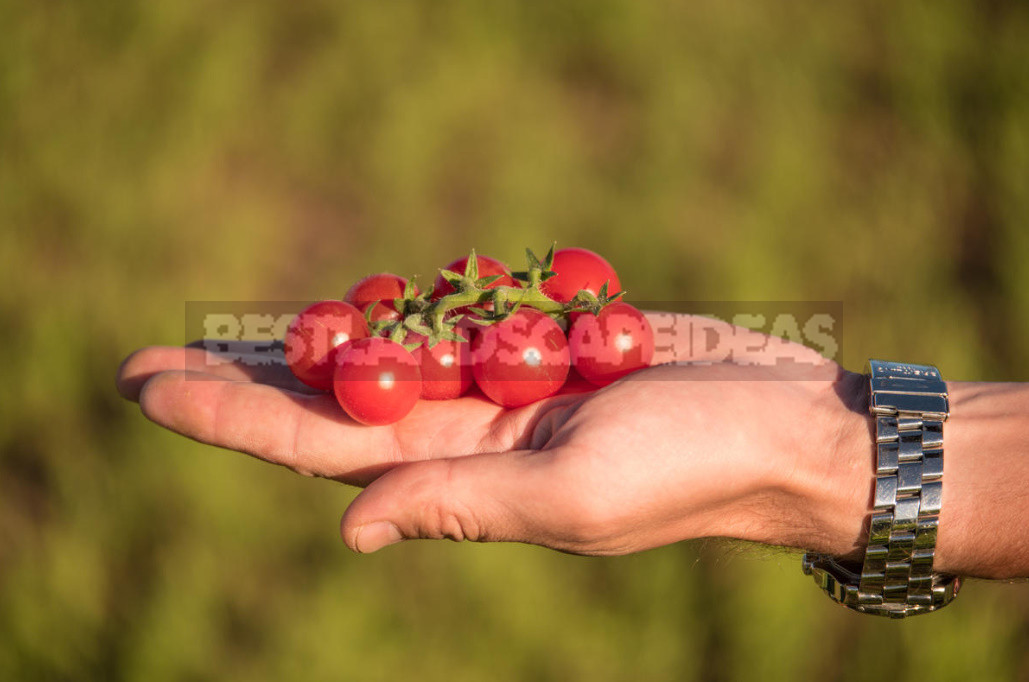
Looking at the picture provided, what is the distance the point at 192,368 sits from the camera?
11.5 feet

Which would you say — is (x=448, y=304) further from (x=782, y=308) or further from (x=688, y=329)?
(x=782, y=308)

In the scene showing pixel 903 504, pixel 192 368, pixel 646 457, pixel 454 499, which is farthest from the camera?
pixel 192 368

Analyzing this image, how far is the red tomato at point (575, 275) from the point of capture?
3.40m

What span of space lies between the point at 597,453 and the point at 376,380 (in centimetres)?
81

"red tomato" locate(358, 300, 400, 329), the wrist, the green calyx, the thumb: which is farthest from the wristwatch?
"red tomato" locate(358, 300, 400, 329)

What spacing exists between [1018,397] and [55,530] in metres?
4.87

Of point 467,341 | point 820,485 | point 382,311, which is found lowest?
point 820,485

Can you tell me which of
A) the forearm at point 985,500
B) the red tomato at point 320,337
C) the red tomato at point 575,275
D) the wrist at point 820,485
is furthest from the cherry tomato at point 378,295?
the forearm at point 985,500

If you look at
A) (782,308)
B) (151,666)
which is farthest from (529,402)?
(151,666)

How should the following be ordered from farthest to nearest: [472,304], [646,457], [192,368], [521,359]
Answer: [192,368] < [472,304] < [521,359] < [646,457]

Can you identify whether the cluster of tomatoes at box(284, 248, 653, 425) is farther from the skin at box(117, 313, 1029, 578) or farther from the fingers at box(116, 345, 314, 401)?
the fingers at box(116, 345, 314, 401)

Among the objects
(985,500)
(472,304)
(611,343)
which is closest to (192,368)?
(472,304)

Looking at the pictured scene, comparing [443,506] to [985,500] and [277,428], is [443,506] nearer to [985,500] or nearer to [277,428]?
[277,428]

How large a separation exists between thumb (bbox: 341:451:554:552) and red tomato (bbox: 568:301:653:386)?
73cm
